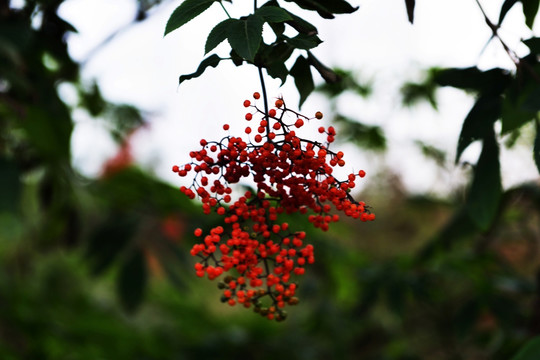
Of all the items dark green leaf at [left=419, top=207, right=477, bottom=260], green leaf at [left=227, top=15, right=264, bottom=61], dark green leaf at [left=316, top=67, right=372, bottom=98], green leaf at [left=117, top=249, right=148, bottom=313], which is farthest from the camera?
dark green leaf at [left=316, top=67, right=372, bottom=98]

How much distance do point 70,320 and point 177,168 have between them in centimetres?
167

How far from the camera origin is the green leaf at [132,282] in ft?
6.69

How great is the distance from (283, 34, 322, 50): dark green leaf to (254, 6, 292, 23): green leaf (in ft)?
0.09

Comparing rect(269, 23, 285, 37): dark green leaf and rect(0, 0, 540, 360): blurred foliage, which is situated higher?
rect(0, 0, 540, 360): blurred foliage

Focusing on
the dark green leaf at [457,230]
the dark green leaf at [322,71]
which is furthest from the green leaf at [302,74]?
the dark green leaf at [457,230]

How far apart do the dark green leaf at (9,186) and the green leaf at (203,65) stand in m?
0.99

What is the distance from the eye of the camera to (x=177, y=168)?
0.72 m

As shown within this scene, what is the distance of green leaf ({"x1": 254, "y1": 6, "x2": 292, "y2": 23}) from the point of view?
63 cm

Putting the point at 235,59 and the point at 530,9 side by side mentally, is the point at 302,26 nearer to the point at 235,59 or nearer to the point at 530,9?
the point at 235,59

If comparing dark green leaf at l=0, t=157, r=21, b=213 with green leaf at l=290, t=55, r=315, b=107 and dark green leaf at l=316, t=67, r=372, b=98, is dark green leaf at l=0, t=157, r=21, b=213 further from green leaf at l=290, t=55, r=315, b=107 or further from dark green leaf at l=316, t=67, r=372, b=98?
dark green leaf at l=316, t=67, r=372, b=98

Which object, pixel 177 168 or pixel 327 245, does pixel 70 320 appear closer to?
pixel 327 245

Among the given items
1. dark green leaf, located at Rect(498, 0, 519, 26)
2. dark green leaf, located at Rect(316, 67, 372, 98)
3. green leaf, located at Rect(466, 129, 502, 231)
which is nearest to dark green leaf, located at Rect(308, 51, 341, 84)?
dark green leaf, located at Rect(498, 0, 519, 26)

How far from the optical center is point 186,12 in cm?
65

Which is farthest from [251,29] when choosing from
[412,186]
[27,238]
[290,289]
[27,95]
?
[27,238]
